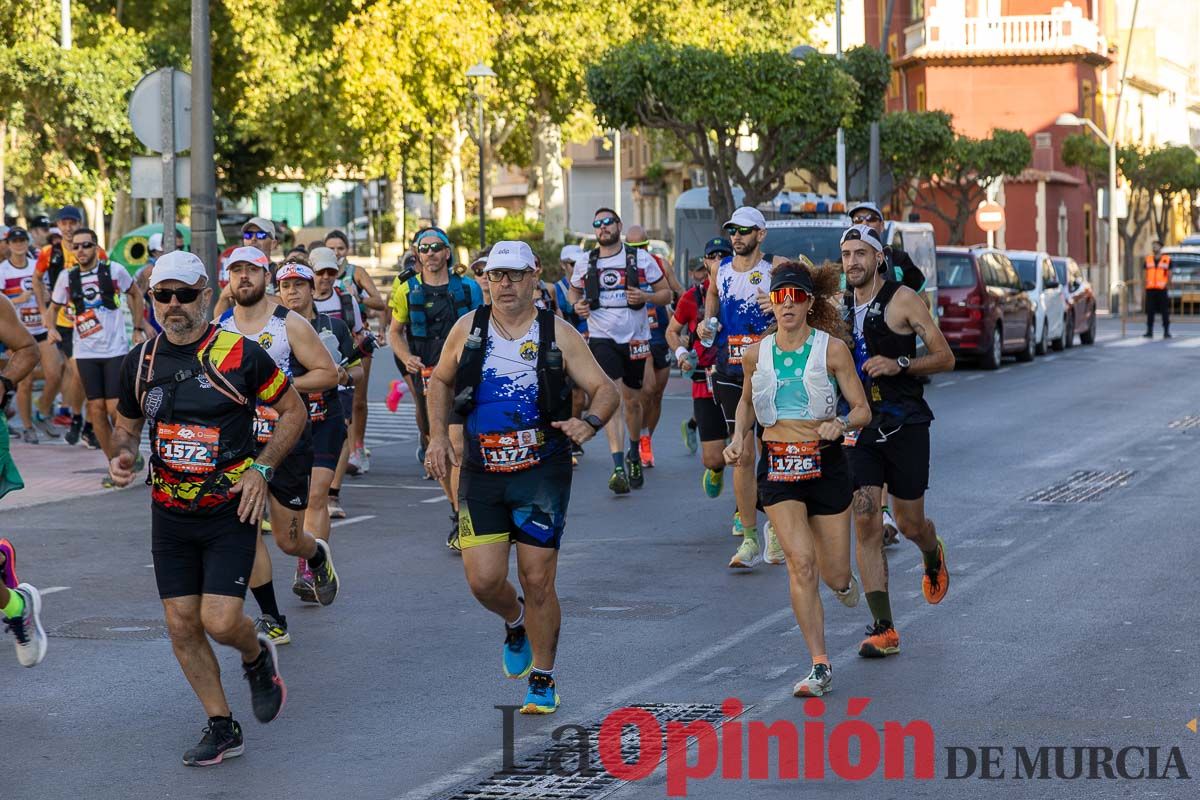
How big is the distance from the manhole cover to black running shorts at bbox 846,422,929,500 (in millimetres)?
3321

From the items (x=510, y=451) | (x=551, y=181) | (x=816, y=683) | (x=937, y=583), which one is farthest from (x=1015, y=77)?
(x=510, y=451)

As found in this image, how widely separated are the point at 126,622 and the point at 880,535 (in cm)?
370

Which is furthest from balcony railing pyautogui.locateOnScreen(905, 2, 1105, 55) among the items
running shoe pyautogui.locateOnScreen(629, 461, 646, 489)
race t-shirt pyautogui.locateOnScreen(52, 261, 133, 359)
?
running shoe pyautogui.locateOnScreen(629, 461, 646, 489)

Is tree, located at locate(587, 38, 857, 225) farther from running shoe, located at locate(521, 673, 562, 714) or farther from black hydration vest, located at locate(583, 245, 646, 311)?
running shoe, located at locate(521, 673, 562, 714)

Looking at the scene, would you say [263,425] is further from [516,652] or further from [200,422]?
[200,422]

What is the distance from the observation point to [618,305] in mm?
14742

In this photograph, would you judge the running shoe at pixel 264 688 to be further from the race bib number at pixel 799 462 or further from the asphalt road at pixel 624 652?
the race bib number at pixel 799 462

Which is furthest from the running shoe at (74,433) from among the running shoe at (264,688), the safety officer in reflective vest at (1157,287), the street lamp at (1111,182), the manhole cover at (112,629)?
the street lamp at (1111,182)

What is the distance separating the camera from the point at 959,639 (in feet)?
28.6

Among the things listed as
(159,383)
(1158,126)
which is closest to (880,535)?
(159,383)

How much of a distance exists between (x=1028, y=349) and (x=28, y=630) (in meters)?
24.9

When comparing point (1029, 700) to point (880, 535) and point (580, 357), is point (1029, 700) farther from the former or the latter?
point (580, 357)

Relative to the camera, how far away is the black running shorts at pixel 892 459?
28.7 feet

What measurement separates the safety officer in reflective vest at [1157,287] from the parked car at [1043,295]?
359 centimetres
